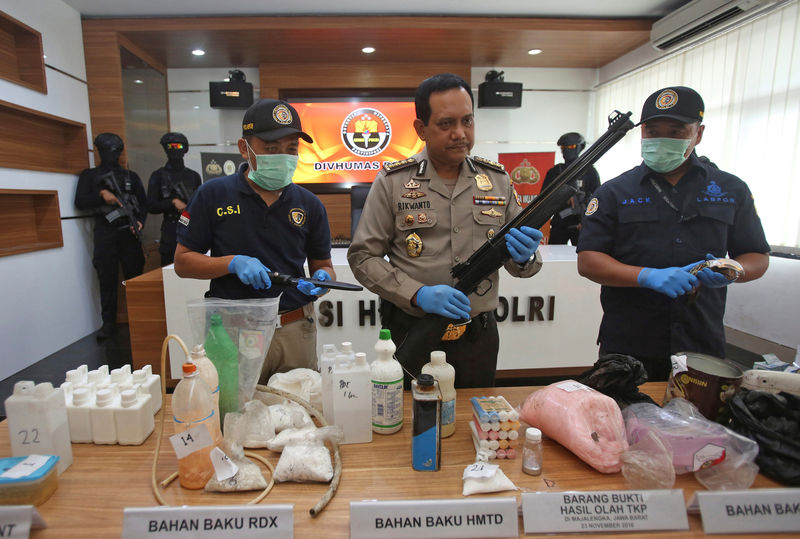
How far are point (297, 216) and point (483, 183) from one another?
0.72 m

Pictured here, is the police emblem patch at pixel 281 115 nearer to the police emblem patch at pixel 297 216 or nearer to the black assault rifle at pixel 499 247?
the police emblem patch at pixel 297 216

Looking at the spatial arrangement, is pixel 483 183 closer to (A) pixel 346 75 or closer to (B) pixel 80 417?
(B) pixel 80 417

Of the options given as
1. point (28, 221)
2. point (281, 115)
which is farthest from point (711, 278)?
point (28, 221)

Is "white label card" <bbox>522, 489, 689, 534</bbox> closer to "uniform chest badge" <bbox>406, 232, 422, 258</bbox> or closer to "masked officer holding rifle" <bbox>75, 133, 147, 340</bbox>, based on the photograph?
"uniform chest badge" <bbox>406, 232, 422, 258</bbox>

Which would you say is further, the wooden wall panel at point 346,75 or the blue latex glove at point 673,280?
the wooden wall panel at point 346,75

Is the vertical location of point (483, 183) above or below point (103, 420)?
above

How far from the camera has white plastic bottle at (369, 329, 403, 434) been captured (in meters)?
0.98

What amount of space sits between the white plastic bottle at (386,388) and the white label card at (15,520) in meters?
0.66

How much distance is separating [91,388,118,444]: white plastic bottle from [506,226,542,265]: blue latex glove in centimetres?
113

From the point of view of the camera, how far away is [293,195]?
5.45ft

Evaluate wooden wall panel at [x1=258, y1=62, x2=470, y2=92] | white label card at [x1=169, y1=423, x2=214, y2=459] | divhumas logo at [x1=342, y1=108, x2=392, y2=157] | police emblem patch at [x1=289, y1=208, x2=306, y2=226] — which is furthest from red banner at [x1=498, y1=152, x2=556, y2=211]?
white label card at [x1=169, y1=423, x2=214, y2=459]

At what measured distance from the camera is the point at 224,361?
972mm

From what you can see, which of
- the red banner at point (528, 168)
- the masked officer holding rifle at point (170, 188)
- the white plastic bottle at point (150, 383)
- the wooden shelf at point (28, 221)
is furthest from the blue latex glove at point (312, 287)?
the red banner at point (528, 168)

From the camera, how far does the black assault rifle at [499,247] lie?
1.23 metres
